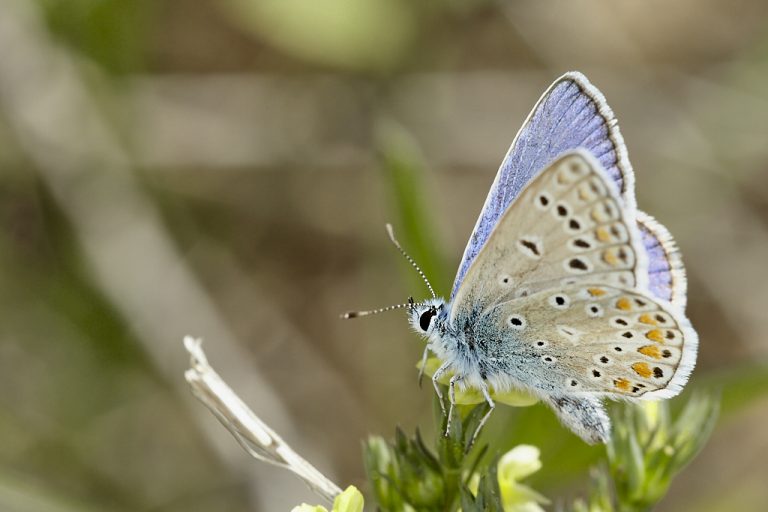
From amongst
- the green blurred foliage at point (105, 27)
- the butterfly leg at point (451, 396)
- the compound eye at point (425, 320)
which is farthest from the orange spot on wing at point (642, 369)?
the green blurred foliage at point (105, 27)

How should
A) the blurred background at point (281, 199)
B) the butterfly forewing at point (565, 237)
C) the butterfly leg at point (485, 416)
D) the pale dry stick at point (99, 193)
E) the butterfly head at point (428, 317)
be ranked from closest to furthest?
the butterfly forewing at point (565, 237) → the butterfly leg at point (485, 416) → the butterfly head at point (428, 317) → the pale dry stick at point (99, 193) → the blurred background at point (281, 199)

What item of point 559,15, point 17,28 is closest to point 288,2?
point 17,28

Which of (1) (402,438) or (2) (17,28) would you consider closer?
(1) (402,438)

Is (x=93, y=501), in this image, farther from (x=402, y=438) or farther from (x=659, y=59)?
(x=659, y=59)

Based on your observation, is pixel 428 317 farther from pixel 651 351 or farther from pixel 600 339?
pixel 651 351

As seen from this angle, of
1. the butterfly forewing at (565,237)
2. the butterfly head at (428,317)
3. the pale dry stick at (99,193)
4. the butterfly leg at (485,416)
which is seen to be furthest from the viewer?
the pale dry stick at (99,193)

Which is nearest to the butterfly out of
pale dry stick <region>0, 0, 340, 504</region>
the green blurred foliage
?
pale dry stick <region>0, 0, 340, 504</region>

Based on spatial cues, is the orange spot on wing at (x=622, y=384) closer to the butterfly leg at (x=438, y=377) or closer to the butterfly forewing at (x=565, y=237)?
the butterfly forewing at (x=565, y=237)
